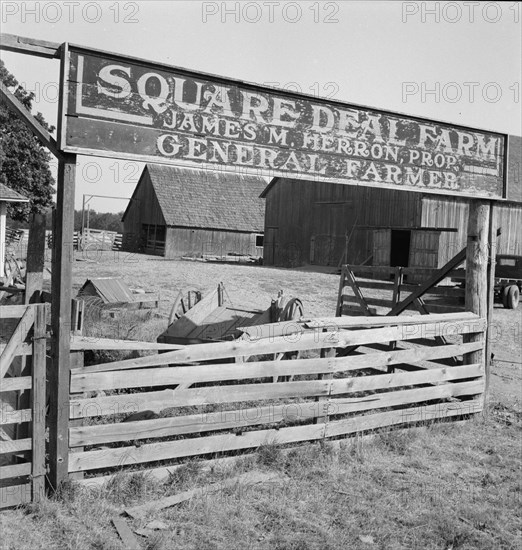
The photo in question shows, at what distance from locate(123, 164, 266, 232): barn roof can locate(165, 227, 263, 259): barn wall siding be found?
44 centimetres

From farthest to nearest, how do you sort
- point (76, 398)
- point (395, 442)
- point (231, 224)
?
point (231, 224)
point (395, 442)
point (76, 398)

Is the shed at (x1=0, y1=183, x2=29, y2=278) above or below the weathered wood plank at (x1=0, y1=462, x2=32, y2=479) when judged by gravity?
above

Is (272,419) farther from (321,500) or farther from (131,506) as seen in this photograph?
(131,506)

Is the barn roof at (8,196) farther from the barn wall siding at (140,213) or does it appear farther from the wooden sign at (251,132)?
the barn wall siding at (140,213)

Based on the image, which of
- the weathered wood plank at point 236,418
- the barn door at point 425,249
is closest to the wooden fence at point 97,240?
Result: the barn door at point 425,249

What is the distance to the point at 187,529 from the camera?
4469 mm

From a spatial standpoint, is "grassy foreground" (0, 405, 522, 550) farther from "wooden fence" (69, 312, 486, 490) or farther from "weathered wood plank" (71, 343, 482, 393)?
"weathered wood plank" (71, 343, 482, 393)

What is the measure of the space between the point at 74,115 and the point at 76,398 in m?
2.26

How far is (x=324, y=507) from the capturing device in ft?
16.2

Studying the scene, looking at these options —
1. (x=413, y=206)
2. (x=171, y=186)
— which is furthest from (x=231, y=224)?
(x=413, y=206)

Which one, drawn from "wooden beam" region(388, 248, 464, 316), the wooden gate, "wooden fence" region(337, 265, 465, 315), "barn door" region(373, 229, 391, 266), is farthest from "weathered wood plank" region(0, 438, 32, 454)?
"barn door" region(373, 229, 391, 266)

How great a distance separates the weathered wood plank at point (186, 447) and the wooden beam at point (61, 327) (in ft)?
0.46

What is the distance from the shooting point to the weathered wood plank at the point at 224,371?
4.92 m

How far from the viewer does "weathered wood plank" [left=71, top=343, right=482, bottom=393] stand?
492 cm
